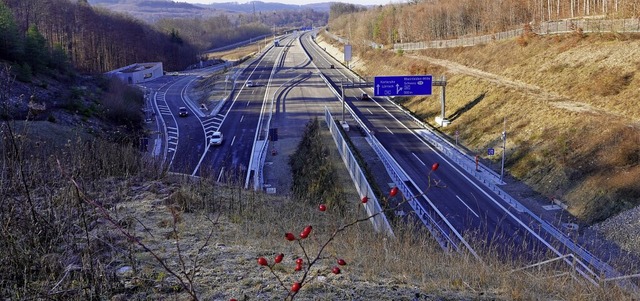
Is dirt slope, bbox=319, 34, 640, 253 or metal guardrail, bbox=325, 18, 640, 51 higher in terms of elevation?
metal guardrail, bbox=325, 18, 640, 51

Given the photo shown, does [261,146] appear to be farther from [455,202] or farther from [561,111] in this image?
[561,111]

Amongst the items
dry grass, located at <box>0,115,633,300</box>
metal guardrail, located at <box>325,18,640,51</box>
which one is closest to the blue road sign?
metal guardrail, located at <box>325,18,640,51</box>

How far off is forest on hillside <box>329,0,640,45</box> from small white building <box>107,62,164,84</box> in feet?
112

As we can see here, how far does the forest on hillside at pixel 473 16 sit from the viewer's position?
52.6 m

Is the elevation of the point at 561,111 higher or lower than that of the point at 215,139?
higher

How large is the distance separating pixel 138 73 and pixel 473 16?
1809 inches

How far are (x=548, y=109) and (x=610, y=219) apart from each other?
1293 centimetres

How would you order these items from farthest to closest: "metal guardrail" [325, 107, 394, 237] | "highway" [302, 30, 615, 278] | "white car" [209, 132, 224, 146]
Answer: "white car" [209, 132, 224, 146]
"metal guardrail" [325, 107, 394, 237]
"highway" [302, 30, 615, 278]

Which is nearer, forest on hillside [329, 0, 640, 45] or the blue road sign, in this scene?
the blue road sign

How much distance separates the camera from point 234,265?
21.4 ft

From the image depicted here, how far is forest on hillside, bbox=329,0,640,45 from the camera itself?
173 feet

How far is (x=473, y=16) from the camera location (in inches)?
2621

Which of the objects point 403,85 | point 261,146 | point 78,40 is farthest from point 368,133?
point 78,40

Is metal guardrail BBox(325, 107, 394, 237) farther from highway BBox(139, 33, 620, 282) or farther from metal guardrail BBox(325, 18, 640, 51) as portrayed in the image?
metal guardrail BBox(325, 18, 640, 51)
